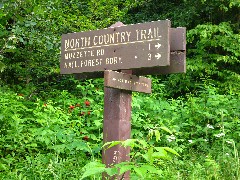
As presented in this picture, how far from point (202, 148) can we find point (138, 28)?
2.46m

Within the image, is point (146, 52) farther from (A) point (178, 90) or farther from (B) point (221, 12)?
(B) point (221, 12)

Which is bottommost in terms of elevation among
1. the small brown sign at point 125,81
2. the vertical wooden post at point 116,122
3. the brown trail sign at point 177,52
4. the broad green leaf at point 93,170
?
the broad green leaf at point 93,170

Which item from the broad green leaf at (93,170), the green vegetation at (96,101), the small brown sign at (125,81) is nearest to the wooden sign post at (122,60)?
the small brown sign at (125,81)

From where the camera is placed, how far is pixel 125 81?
151 inches

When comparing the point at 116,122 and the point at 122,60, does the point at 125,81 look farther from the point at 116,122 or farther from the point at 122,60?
the point at 116,122

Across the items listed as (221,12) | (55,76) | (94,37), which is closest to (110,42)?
(94,37)

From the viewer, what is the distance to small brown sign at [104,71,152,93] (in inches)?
144

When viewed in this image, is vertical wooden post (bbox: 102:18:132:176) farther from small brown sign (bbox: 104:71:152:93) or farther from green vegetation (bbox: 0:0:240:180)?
green vegetation (bbox: 0:0:240:180)

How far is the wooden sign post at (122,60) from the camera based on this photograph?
3.67 meters

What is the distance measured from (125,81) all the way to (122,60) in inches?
8.0

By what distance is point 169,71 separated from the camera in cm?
393

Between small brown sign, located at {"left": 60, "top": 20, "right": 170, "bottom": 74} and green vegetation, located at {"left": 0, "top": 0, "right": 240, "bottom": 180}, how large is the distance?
0.77 metres

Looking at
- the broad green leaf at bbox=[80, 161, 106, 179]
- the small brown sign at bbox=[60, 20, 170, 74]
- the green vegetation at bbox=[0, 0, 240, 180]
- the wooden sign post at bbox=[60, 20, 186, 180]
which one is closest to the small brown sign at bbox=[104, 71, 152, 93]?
the wooden sign post at bbox=[60, 20, 186, 180]

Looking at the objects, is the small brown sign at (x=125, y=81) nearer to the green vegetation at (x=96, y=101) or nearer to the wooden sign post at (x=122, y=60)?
the wooden sign post at (x=122, y=60)
